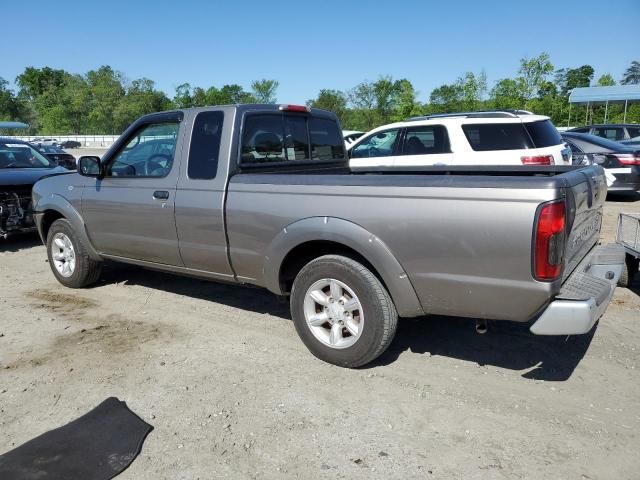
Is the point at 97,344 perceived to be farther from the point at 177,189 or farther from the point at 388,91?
the point at 388,91

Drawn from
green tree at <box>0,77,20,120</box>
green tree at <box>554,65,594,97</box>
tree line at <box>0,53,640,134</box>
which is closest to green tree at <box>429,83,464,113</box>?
tree line at <box>0,53,640,134</box>

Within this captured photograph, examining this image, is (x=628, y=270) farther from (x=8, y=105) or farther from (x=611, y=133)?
(x=8, y=105)

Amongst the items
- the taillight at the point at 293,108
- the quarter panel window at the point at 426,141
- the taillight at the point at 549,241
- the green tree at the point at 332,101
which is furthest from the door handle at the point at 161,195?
the green tree at the point at 332,101

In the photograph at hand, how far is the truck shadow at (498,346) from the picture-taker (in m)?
3.91

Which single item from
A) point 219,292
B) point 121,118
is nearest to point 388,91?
point 121,118

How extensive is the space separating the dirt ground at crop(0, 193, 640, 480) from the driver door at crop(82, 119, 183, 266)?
0.69 metres

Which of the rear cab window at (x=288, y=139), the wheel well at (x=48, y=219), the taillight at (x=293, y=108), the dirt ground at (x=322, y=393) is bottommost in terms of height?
the dirt ground at (x=322, y=393)

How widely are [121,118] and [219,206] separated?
66137mm

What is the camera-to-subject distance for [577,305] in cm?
303

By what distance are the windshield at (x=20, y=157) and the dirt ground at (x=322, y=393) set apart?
13.5 feet

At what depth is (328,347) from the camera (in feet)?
12.8

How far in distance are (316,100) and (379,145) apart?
55766 millimetres

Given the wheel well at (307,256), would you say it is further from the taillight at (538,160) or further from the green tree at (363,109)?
the green tree at (363,109)

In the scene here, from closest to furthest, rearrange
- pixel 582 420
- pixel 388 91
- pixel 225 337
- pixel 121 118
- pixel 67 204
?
pixel 582 420
pixel 225 337
pixel 67 204
pixel 388 91
pixel 121 118
